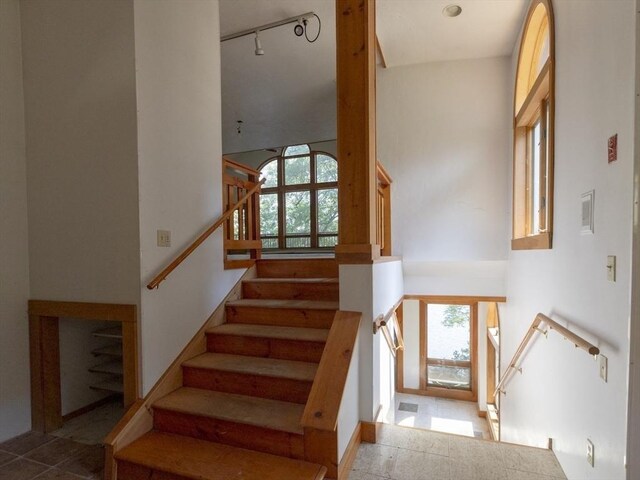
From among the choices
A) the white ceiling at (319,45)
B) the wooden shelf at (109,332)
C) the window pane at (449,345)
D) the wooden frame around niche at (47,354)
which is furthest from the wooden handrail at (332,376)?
the window pane at (449,345)

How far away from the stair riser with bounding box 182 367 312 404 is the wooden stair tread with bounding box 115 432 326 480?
13.4 inches

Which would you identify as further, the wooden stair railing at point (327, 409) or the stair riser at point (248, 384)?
the stair riser at point (248, 384)

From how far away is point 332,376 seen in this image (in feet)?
6.23

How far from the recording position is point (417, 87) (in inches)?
169

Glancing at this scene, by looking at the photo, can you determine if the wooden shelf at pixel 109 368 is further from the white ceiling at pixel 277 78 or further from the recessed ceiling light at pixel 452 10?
the recessed ceiling light at pixel 452 10

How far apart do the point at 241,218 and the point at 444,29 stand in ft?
9.73

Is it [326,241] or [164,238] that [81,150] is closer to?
[164,238]

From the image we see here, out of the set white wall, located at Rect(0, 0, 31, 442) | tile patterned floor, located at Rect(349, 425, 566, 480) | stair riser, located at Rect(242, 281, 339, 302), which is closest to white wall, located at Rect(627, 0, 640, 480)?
tile patterned floor, located at Rect(349, 425, 566, 480)

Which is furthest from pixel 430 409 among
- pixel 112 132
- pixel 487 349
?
pixel 112 132

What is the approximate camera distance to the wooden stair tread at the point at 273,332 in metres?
2.37

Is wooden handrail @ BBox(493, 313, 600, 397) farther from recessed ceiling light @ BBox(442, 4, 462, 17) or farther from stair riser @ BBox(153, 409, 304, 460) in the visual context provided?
recessed ceiling light @ BBox(442, 4, 462, 17)

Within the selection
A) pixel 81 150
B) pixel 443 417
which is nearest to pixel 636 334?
pixel 81 150

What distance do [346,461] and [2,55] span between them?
11.5 ft

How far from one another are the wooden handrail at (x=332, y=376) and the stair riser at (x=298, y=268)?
3.13 feet
